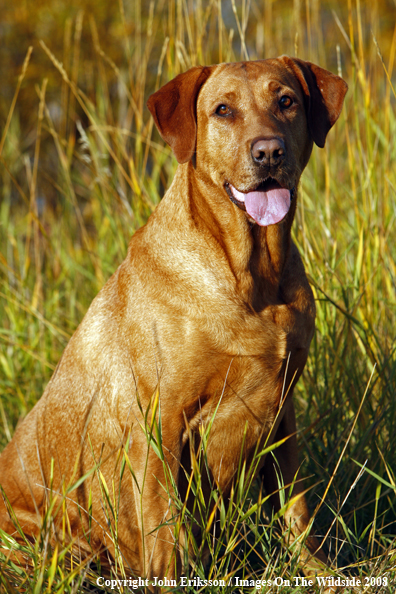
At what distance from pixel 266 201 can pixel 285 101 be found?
19.6 inches

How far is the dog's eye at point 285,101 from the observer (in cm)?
262

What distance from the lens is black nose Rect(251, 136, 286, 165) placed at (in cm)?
234

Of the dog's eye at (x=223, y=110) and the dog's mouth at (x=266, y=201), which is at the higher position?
the dog's eye at (x=223, y=110)

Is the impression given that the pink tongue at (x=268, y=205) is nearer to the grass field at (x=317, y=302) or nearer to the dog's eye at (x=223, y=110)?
the dog's eye at (x=223, y=110)

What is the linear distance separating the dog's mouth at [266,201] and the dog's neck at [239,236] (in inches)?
3.0

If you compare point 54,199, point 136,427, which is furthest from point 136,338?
point 54,199

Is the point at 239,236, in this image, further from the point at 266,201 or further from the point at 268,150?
the point at 268,150

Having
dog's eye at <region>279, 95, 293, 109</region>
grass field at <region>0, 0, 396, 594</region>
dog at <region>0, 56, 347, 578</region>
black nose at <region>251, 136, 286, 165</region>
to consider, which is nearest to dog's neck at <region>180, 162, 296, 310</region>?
dog at <region>0, 56, 347, 578</region>

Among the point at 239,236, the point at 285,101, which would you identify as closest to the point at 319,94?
the point at 285,101

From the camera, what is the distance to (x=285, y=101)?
2.62 meters

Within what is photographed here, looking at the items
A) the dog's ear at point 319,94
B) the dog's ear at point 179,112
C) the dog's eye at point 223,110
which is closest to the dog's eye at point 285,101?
the dog's ear at point 319,94

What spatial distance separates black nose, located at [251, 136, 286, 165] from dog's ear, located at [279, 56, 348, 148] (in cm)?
38

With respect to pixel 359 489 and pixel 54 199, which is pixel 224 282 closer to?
pixel 359 489

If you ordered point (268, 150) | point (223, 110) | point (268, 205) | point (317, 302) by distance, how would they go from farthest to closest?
point (317, 302) < point (223, 110) < point (268, 205) < point (268, 150)
